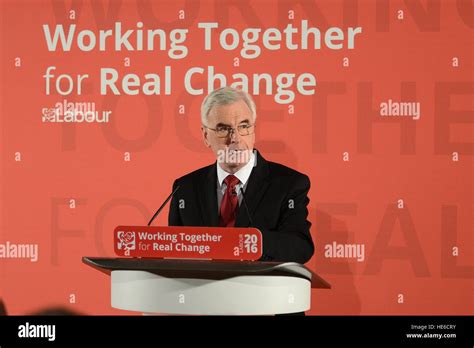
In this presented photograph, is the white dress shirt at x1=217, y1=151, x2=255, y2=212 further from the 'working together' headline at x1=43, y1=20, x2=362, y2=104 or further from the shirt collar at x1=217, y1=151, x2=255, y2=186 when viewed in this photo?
the 'working together' headline at x1=43, y1=20, x2=362, y2=104

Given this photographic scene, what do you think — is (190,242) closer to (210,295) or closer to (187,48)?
(210,295)

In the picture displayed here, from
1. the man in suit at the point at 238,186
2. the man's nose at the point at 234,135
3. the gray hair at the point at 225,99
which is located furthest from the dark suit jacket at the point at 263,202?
the gray hair at the point at 225,99

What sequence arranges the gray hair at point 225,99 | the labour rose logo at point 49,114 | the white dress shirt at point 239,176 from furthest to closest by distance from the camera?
the labour rose logo at point 49,114, the white dress shirt at point 239,176, the gray hair at point 225,99

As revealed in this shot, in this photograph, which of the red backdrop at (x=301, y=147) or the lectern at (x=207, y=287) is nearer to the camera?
the lectern at (x=207, y=287)

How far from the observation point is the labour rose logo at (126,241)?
77.6 inches

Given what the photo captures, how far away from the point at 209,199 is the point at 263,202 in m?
0.21

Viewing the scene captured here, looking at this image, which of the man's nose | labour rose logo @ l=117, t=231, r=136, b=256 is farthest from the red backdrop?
labour rose logo @ l=117, t=231, r=136, b=256

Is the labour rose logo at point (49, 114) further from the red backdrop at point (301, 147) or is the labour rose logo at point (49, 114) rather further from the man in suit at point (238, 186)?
the man in suit at point (238, 186)

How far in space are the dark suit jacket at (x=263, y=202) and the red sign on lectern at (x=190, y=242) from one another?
0.68 meters

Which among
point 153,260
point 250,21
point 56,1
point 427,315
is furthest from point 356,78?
point 153,260

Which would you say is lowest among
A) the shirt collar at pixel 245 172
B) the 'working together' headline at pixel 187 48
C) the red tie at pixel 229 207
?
the red tie at pixel 229 207

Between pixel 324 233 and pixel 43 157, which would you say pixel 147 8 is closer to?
pixel 43 157

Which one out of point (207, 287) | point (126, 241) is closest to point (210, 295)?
point (207, 287)

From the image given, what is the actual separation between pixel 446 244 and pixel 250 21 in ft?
4.81
